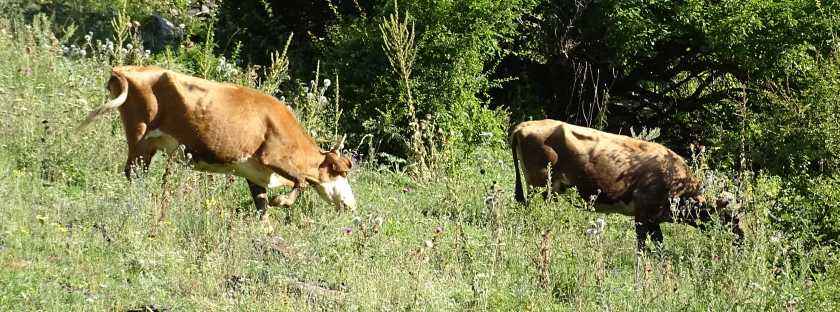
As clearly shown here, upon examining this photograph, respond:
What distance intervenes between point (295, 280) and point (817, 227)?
3.87 meters

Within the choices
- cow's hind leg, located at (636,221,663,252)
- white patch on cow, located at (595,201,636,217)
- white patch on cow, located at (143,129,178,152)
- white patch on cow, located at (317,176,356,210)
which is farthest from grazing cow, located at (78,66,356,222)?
cow's hind leg, located at (636,221,663,252)

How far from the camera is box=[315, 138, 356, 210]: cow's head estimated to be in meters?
9.91

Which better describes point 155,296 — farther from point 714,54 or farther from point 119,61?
point 714,54

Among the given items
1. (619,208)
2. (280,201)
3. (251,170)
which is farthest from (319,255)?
(619,208)

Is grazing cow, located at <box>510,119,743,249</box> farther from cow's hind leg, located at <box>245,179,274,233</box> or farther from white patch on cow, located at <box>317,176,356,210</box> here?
cow's hind leg, located at <box>245,179,274,233</box>

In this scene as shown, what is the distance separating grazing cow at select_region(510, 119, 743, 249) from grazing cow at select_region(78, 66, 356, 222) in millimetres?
2175

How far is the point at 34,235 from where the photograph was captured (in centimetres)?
750

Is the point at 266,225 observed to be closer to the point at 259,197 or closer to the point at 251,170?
the point at 259,197

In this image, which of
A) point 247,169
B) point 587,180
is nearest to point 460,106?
point 587,180

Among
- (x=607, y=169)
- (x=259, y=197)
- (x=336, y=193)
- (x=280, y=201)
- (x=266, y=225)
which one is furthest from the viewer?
(x=607, y=169)

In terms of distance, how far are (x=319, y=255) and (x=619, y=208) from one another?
371 centimetres

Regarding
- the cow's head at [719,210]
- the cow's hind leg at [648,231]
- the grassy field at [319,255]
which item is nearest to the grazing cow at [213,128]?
the grassy field at [319,255]

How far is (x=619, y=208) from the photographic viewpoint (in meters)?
10.6

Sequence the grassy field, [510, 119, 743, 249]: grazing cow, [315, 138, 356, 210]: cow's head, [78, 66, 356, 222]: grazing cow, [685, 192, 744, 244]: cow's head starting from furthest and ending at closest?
1. [510, 119, 743, 249]: grazing cow
2. [315, 138, 356, 210]: cow's head
3. [78, 66, 356, 222]: grazing cow
4. [685, 192, 744, 244]: cow's head
5. the grassy field
